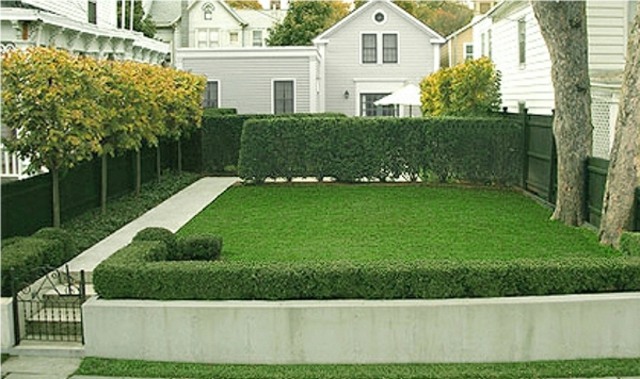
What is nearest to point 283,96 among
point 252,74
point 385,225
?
point 252,74

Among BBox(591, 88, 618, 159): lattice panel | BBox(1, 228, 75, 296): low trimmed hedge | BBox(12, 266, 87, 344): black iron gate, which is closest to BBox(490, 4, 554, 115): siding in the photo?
BBox(591, 88, 618, 159): lattice panel

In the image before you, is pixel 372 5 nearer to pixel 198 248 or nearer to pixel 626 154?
pixel 626 154

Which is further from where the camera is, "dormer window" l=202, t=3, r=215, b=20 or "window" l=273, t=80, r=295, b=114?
"dormer window" l=202, t=3, r=215, b=20

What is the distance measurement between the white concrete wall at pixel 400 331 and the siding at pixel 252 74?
24116 mm

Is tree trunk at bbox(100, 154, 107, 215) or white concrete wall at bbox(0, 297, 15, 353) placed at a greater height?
tree trunk at bbox(100, 154, 107, 215)

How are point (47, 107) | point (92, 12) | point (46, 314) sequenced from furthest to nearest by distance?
point (92, 12) < point (47, 107) < point (46, 314)

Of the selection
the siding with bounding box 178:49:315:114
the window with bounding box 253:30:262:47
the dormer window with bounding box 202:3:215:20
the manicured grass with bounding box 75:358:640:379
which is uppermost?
the dormer window with bounding box 202:3:215:20

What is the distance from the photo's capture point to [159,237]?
11148 mm

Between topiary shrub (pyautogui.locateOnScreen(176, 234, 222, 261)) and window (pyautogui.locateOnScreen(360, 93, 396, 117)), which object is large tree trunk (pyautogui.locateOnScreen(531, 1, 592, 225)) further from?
window (pyautogui.locateOnScreen(360, 93, 396, 117))

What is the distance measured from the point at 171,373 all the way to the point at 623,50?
14.7 meters

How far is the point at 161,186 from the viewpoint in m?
21.0

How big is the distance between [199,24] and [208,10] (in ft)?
2.95

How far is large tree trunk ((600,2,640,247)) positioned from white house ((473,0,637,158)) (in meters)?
4.65

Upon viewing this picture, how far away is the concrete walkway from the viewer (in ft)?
40.4
